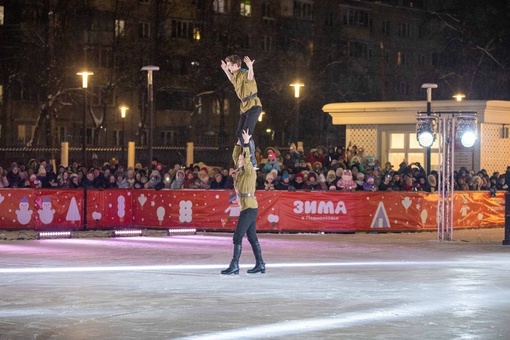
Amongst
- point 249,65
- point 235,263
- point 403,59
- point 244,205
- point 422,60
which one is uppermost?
point 422,60

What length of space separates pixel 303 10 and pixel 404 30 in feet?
54.0

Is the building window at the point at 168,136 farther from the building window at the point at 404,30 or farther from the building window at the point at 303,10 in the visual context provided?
the building window at the point at 404,30

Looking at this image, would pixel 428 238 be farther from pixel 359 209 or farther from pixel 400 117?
pixel 400 117

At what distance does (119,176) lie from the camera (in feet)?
101

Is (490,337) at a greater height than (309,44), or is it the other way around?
(309,44)

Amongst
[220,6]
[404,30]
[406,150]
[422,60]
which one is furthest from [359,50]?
[406,150]

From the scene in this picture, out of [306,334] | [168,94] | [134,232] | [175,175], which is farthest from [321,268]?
[168,94]

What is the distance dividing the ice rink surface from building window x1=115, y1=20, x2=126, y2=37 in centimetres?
5011

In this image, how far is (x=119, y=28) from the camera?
74.5m

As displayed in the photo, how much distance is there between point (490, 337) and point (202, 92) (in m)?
66.1

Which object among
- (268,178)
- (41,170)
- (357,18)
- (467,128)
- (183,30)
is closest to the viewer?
(467,128)

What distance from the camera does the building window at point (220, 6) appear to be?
82.2 metres

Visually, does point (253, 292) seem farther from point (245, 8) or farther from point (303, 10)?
point (303, 10)

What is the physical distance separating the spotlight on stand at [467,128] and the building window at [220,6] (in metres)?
57.6
